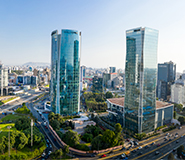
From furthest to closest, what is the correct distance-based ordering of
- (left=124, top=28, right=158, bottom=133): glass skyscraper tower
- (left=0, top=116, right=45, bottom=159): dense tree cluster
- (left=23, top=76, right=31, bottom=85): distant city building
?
(left=23, top=76, right=31, bottom=85): distant city building → (left=124, top=28, right=158, bottom=133): glass skyscraper tower → (left=0, top=116, right=45, bottom=159): dense tree cluster

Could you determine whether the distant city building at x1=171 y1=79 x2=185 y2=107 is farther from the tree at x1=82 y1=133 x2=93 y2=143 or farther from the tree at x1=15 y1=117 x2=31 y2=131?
the tree at x1=15 y1=117 x2=31 y2=131

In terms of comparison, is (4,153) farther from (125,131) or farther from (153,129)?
(153,129)

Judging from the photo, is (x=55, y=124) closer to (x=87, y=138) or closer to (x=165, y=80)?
(x=87, y=138)

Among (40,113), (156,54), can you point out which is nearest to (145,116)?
(156,54)

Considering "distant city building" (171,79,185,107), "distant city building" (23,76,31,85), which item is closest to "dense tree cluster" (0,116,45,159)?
"distant city building" (171,79,185,107)

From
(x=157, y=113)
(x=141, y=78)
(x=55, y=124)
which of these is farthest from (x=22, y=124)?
(x=157, y=113)

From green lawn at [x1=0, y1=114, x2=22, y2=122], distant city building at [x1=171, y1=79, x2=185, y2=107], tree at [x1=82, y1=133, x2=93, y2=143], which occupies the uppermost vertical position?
distant city building at [x1=171, y1=79, x2=185, y2=107]

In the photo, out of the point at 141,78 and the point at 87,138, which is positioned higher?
the point at 141,78
